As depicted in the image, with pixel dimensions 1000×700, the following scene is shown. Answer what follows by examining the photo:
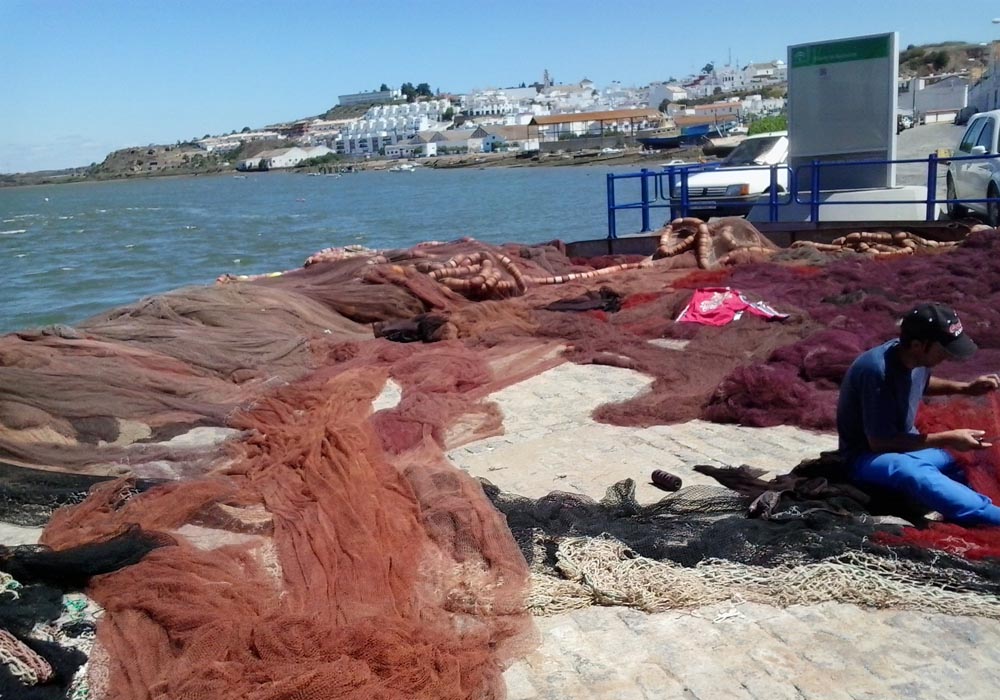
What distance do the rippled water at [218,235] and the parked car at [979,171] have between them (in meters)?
14.4

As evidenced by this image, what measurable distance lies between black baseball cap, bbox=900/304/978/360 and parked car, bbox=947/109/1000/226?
9.22 m

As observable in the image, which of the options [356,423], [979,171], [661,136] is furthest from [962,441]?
[661,136]

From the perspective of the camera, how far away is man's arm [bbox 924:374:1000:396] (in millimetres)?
4637

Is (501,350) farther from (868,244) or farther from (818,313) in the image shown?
(868,244)

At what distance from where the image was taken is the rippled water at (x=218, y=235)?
2589 centimetres

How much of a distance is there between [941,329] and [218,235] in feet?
132

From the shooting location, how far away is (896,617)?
12.6 feet

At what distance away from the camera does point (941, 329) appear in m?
4.23

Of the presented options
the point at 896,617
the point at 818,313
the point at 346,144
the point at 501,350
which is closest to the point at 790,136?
the point at 818,313

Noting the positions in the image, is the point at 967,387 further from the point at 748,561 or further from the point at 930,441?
the point at 748,561

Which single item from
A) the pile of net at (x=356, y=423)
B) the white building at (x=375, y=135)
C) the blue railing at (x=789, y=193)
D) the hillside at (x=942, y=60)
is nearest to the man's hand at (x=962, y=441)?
the pile of net at (x=356, y=423)

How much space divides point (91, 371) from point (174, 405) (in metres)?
0.81

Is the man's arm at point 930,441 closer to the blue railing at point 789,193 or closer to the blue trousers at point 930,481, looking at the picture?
the blue trousers at point 930,481

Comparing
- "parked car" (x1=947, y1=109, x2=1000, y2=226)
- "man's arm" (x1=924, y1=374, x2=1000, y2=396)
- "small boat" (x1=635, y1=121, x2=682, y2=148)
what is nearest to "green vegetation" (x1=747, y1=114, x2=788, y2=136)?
"parked car" (x1=947, y1=109, x2=1000, y2=226)
